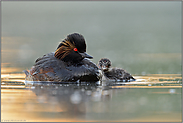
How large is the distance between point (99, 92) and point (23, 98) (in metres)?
1.54

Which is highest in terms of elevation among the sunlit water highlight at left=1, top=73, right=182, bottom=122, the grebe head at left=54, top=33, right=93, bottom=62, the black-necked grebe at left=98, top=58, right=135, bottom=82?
the grebe head at left=54, top=33, right=93, bottom=62

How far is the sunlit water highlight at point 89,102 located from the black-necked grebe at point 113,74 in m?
1.10

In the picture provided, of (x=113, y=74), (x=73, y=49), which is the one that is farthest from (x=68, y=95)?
(x=113, y=74)

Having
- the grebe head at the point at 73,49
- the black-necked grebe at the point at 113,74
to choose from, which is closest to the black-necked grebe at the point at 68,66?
the grebe head at the point at 73,49

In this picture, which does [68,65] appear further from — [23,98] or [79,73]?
[23,98]

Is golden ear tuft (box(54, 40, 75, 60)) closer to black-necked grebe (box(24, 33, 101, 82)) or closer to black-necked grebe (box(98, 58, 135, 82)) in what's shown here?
black-necked grebe (box(24, 33, 101, 82))

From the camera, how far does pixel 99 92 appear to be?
6441mm

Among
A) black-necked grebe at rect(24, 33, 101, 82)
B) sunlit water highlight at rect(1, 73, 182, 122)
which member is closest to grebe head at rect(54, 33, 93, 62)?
black-necked grebe at rect(24, 33, 101, 82)

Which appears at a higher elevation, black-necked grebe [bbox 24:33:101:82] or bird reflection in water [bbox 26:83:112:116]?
black-necked grebe [bbox 24:33:101:82]

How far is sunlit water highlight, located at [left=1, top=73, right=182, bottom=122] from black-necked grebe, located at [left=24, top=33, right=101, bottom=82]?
183 mm

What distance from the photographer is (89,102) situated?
5449mm

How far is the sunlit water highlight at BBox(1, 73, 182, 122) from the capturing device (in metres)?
4.70

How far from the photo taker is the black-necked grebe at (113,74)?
8.66 meters

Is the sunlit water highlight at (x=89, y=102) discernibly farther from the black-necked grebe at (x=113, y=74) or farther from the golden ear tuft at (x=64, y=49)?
the black-necked grebe at (x=113, y=74)
